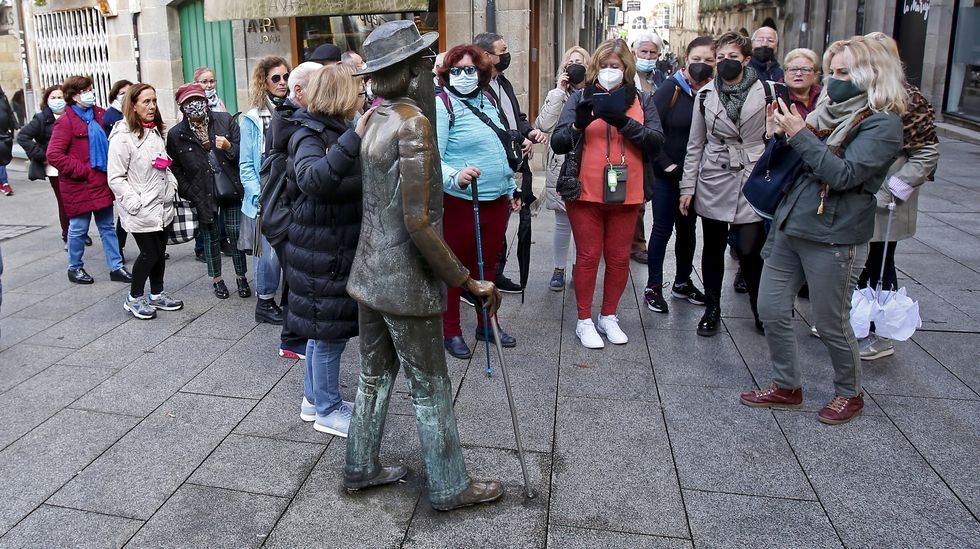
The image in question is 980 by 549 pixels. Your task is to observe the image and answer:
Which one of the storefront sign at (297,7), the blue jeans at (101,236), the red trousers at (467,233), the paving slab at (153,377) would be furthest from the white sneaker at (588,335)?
the storefront sign at (297,7)

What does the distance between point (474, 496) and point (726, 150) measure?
10.3ft

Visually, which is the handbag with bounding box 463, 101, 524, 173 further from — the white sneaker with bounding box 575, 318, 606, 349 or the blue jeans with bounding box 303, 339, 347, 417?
the blue jeans with bounding box 303, 339, 347, 417

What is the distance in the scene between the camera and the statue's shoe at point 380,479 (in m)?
3.55

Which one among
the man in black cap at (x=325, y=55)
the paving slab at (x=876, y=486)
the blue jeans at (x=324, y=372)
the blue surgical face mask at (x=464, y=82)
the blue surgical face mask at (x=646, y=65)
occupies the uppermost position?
the man in black cap at (x=325, y=55)

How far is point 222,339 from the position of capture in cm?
560

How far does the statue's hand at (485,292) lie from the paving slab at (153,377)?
2.23 meters

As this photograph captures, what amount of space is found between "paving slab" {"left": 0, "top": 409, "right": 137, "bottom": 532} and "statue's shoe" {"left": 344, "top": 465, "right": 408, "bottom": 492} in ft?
4.33

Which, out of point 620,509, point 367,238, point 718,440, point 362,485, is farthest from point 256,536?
point 718,440

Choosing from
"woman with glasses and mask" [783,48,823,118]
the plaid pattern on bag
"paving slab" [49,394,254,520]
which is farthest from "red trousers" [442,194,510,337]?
the plaid pattern on bag

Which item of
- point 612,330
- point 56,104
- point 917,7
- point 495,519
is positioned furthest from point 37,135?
point 917,7

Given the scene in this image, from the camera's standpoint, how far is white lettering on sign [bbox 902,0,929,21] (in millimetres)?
16891

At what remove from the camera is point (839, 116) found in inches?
160

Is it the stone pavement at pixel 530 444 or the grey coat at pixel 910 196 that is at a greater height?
the grey coat at pixel 910 196

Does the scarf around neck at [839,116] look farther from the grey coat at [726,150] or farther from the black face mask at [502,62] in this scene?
the black face mask at [502,62]
